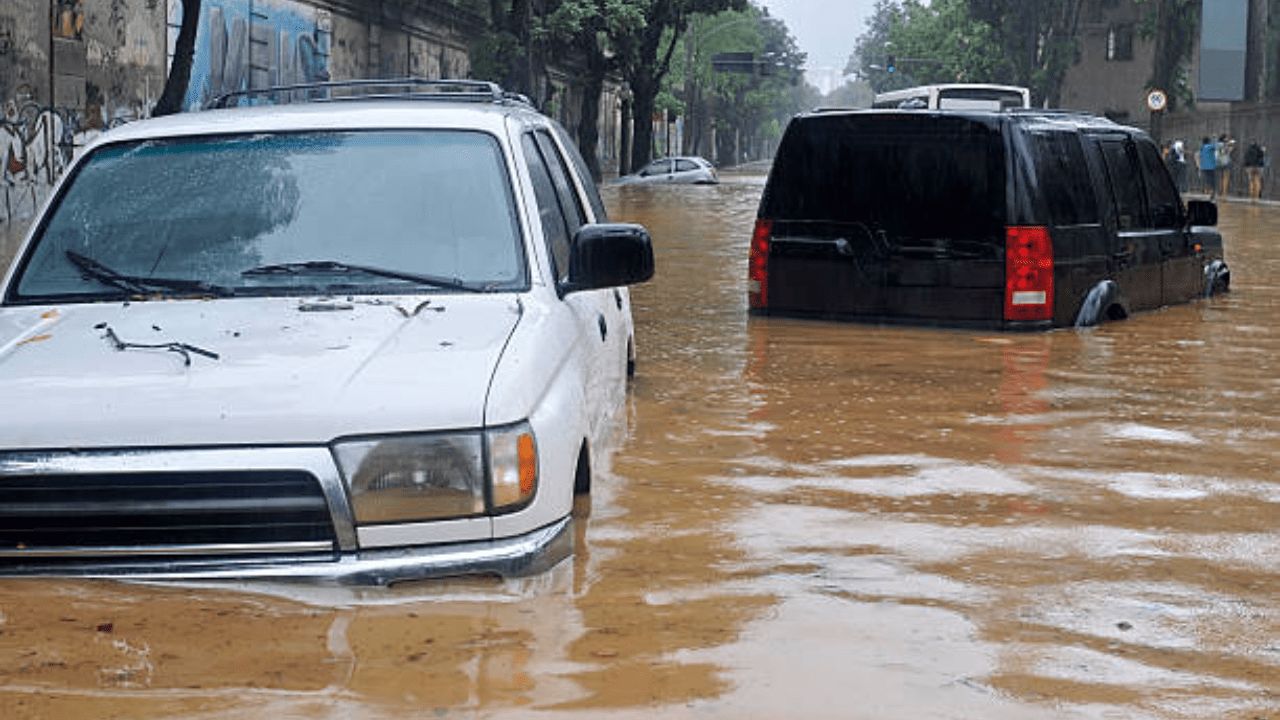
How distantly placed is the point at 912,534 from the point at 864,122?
6.32 meters

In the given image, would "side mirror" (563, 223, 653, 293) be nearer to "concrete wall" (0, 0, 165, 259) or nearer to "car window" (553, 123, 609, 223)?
"car window" (553, 123, 609, 223)

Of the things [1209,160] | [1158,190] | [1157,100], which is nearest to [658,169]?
[1157,100]

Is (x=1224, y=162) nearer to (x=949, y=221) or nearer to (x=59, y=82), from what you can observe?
(x=59, y=82)

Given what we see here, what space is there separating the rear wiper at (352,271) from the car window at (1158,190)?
373 inches

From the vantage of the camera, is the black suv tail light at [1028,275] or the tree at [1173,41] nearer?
the black suv tail light at [1028,275]

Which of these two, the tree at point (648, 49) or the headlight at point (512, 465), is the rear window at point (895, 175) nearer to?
the headlight at point (512, 465)

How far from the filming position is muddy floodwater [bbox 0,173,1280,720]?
4590mm

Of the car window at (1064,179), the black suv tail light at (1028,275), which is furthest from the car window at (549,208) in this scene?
the car window at (1064,179)

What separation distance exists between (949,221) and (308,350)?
795 cm

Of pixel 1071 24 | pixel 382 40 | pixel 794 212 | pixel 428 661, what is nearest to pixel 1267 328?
pixel 794 212

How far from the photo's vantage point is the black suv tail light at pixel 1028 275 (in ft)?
40.6

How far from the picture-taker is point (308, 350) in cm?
527

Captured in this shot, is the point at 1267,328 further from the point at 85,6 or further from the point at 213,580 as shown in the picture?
the point at 85,6

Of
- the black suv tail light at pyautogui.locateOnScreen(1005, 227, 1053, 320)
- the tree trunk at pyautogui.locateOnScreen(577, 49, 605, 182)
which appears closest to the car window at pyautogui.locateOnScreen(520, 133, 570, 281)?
the black suv tail light at pyautogui.locateOnScreen(1005, 227, 1053, 320)
